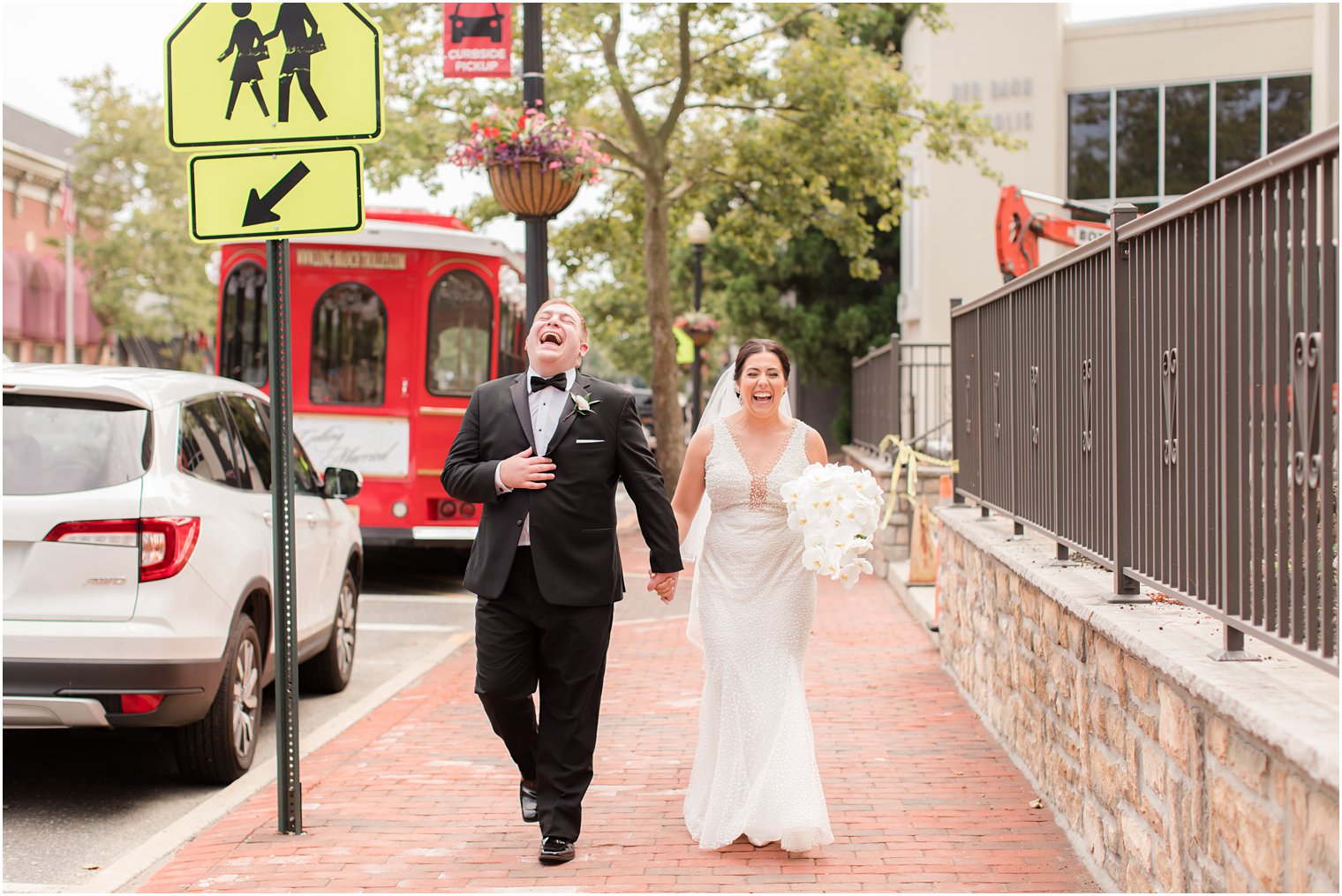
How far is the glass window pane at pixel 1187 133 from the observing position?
25.0m

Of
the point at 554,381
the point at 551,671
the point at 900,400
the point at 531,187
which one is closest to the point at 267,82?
the point at 554,381

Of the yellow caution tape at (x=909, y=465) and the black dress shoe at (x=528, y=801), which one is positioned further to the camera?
the yellow caution tape at (x=909, y=465)

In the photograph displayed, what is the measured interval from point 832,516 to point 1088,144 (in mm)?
22443

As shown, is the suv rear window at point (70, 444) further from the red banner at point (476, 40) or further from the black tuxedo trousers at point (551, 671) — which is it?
the red banner at point (476, 40)

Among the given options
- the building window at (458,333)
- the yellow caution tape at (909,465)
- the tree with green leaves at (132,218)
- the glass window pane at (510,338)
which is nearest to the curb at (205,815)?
the building window at (458,333)

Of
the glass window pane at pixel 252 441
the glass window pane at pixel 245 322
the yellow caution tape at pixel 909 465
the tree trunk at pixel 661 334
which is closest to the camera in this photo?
the glass window pane at pixel 252 441

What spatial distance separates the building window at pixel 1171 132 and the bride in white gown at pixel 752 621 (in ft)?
69.0

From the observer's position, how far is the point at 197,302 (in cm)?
4650

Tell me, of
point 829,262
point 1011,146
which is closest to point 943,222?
point 1011,146

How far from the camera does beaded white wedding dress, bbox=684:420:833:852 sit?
507 centimetres

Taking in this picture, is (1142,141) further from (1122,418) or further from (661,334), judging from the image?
(1122,418)

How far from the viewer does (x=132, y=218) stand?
44438 mm

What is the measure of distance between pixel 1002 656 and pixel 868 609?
211 inches

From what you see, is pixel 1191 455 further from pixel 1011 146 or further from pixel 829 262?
pixel 829 262
